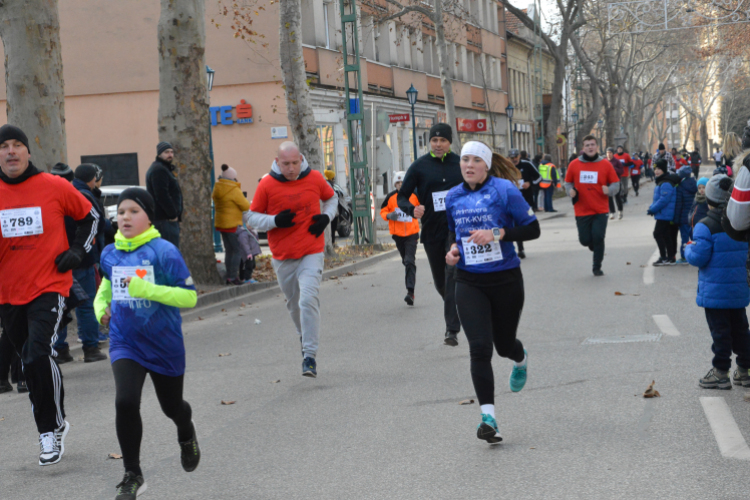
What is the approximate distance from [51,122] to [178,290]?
24.8 ft

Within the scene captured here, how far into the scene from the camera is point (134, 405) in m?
4.98

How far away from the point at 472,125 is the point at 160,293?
4277cm

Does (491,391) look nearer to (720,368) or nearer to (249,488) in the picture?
(249,488)

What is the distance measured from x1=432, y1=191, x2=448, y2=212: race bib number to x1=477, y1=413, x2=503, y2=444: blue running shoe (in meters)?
3.58

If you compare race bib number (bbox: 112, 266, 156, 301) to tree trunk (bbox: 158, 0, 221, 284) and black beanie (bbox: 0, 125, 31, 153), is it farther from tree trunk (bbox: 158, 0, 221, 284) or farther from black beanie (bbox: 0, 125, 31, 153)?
tree trunk (bbox: 158, 0, 221, 284)

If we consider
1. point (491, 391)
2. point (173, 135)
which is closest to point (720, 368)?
point (491, 391)

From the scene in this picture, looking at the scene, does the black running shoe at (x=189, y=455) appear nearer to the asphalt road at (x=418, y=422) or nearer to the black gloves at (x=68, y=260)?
the asphalt road at (x=418, y=422)

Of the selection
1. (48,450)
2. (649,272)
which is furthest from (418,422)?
(649,272)

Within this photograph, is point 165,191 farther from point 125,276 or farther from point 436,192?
point 125,276

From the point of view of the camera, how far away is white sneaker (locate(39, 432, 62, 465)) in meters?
5.98

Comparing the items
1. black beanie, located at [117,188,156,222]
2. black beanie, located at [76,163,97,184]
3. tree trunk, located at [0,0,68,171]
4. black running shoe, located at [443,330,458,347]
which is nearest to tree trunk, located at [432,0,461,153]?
tree trunk, located at [0,0,68,171]

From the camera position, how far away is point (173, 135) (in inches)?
590

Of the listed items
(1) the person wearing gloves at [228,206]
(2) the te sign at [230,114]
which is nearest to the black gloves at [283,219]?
(1) the person wearing gloves at [228,206]

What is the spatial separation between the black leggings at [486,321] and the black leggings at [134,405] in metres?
1.68
